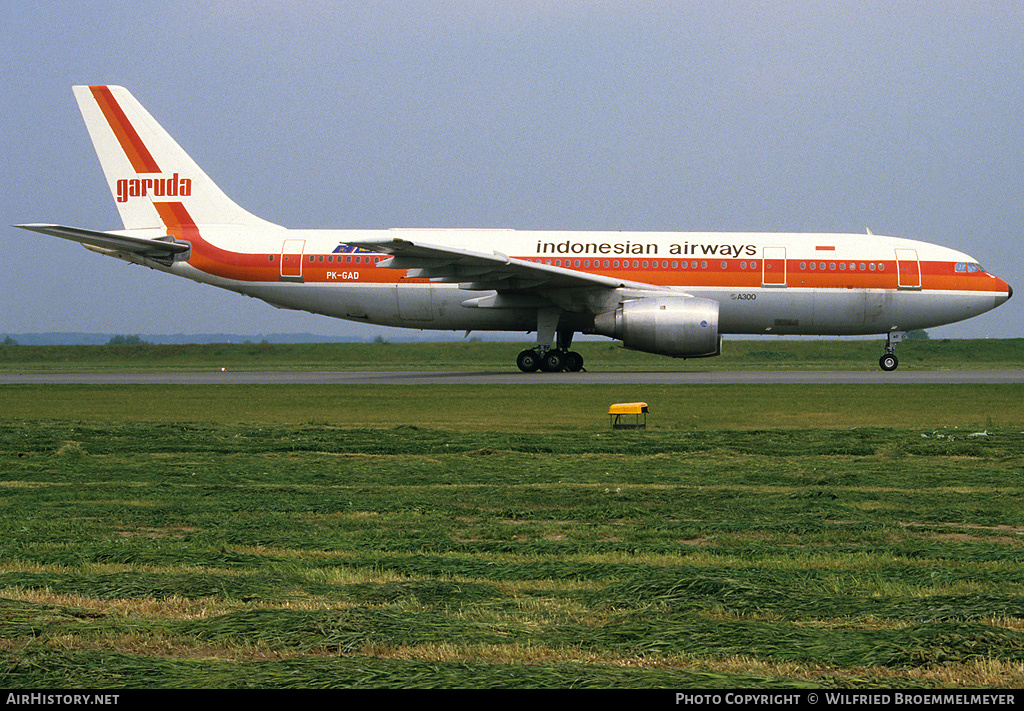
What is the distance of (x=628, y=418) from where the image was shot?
15938 mm

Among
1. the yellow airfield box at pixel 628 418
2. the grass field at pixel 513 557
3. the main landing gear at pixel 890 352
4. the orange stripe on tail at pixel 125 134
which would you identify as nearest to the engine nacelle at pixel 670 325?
the main landing gear at pixel 890 352

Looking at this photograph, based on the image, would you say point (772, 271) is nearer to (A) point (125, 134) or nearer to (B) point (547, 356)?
(B) point (547, 356)

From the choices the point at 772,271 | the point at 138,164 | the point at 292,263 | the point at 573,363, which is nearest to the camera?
the point at 772,271

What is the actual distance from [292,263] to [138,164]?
241 inches

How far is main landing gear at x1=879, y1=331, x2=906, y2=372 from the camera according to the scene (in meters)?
29.4

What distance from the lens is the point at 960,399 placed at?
747 inches

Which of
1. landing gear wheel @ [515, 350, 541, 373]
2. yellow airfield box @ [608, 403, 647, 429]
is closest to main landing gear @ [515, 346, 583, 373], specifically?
landing gear wheel @ [515, 350, 541, 373]

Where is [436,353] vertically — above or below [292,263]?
below

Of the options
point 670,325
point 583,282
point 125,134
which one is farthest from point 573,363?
point 125,134

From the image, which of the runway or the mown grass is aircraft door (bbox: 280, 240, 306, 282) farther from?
the mown grass

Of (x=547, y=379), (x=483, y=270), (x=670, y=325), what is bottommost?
(x=547, y=379)

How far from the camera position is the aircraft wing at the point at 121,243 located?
27547 millimetres

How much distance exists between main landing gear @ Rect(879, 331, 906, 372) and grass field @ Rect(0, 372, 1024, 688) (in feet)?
51.9
